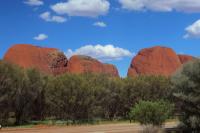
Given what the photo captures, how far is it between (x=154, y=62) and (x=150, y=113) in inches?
4964

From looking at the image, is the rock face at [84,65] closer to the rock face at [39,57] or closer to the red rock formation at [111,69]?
the red rock formation at [111,69]

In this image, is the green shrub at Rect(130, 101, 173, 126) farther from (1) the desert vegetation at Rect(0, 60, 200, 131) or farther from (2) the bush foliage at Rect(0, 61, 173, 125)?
(2) the bush foliage at Rect(0, 61, 173, 125)

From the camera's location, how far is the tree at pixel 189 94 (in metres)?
30.0

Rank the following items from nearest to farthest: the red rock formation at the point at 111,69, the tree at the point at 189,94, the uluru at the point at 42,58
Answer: the tree at the point at 189,94 < the uluru at the point at 42,58 < the red rock formation at the point at 111,69

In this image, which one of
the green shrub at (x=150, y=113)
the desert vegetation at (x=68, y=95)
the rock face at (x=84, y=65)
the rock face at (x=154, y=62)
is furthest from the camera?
the rock face at (x=154, y=62)

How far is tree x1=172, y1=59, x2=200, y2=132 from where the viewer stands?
98.3ft

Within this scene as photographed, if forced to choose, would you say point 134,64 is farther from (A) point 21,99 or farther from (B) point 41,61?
(A) point 21,99

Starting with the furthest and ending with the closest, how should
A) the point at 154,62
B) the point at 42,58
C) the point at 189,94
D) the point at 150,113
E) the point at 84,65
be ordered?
the point at 154,62 → the point at 84,65 → the point at 42,58 → the point at 189,94 → the point at 150,113

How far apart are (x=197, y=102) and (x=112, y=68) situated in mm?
133043

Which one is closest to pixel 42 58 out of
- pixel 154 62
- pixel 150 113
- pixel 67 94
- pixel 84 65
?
pixel 84 65

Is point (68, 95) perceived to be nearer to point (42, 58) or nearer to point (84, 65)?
point (42, 58)

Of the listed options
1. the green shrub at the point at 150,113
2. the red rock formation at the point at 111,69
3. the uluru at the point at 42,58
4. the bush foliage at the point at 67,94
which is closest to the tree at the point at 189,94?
the green shrub at the point at 150,113

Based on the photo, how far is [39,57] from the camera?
5054 inches

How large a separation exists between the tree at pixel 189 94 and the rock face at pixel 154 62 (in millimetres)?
118277
